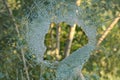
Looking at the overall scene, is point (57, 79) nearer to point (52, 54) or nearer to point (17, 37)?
point (17, 37)

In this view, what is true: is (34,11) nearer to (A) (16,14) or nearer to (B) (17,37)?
(B) (17,37)

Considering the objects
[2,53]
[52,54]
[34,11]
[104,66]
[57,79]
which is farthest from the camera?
[104,66]

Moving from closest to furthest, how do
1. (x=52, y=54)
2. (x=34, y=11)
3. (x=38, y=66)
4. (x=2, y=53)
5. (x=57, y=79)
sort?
(x=34, y=11) → (x=57, y=79) → (x=38, y=66) → (x=2, y=53) → (x=52, y=54)

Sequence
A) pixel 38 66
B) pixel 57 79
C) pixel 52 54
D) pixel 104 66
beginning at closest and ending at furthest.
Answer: pixel 57 79 → pixel 38 66 → pixel 52 54 → pixel 104 66

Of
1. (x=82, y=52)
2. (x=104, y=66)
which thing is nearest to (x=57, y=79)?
(x=82, y=52)

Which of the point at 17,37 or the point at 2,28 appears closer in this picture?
the point at 17,37

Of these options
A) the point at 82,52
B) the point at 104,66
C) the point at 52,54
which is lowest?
the point at 104,66

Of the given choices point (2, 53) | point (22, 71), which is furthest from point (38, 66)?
point (2, 53)

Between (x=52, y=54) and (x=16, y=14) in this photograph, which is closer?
(x=16, y=14)

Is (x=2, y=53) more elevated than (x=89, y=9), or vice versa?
(x=89, y=9)
